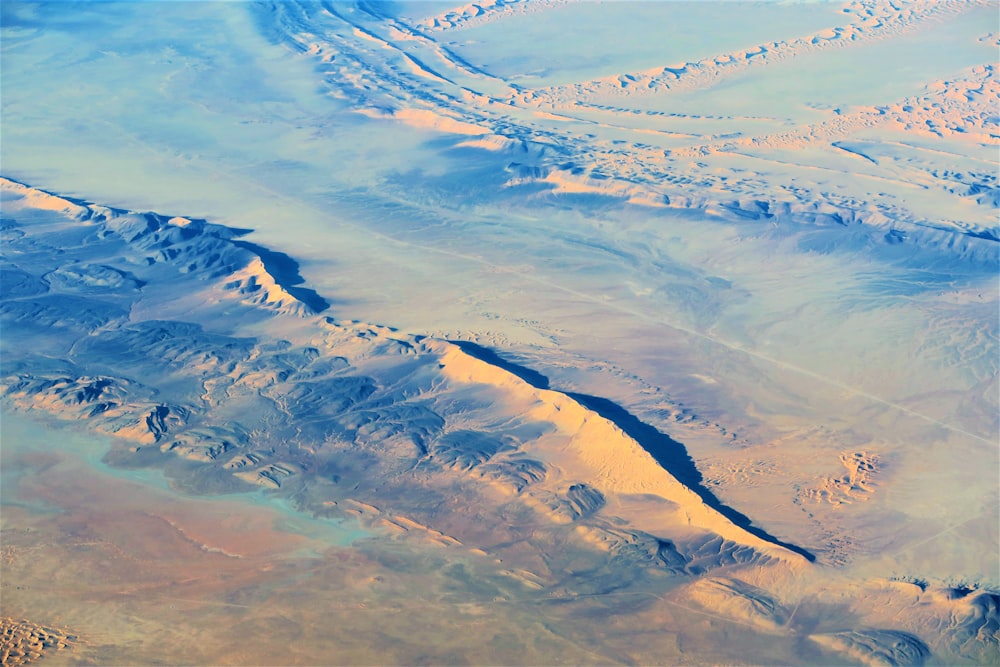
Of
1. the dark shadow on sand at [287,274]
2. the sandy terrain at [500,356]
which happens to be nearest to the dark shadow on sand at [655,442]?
the sandy terrain at [500,356]

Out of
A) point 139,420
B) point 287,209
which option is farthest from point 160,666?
point 287,209

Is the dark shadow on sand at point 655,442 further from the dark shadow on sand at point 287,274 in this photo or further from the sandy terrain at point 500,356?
the dark shadow on sand at point 287,274

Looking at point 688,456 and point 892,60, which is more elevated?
point 892,60

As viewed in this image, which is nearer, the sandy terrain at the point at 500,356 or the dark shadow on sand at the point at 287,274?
the sandy terrain at the point at 500,356

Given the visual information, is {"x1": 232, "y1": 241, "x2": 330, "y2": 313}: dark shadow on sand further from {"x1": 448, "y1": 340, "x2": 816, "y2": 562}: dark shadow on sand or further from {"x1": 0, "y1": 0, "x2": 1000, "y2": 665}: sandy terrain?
{"x1": 448, "y1": 340, "x2": 816, "y2": 562}: dark shadow on sand

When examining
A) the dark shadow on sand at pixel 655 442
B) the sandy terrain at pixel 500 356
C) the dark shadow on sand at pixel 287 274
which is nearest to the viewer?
the sandy terrain at pixel 500 356

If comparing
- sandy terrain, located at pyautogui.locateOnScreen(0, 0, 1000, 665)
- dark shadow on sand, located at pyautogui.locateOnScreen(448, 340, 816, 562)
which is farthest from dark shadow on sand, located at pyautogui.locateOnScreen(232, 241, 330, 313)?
dark shadow on sand, located at pyautogui.locateOnScreen(448, 340, 816, 562)

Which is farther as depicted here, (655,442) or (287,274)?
(287,274)

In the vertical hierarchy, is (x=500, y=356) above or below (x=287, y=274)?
above

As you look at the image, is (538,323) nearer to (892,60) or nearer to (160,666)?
(160,666)

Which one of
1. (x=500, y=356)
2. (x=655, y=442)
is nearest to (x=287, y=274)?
(x=500, y=356)

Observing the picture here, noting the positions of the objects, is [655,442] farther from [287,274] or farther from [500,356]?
[287,274]
